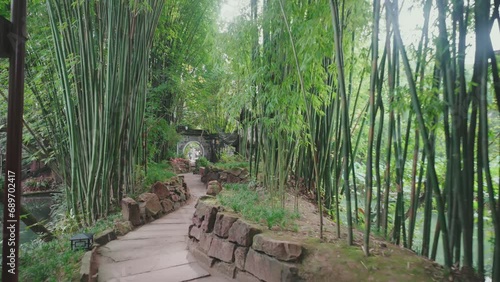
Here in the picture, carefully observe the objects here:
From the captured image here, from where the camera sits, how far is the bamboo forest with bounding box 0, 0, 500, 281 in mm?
1331

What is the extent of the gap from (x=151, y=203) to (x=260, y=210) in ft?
6.62

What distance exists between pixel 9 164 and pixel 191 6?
5.26 meters

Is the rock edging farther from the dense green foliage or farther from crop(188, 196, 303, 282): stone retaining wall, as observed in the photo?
the dense green foliage

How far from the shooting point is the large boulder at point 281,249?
169cm

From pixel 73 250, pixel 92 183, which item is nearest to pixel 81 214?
pixel 92 183

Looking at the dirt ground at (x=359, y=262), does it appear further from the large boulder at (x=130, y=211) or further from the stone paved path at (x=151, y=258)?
the large boulder at (x=130, y=211)

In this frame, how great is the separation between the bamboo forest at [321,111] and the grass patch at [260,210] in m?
0.19

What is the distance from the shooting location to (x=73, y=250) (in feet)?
7.55

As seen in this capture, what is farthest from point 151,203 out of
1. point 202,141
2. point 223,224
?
point 202,141

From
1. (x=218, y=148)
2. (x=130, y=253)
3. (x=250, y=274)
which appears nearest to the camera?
(x=250, y=274)

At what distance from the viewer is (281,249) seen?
172 centimetres

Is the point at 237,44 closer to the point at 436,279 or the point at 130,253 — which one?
the point at 130,253

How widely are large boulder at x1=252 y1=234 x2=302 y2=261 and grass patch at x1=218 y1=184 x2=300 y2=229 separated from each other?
0.30m

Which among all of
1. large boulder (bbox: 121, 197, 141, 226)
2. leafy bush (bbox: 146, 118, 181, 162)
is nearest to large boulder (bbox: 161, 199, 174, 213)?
large boulder (bbox: 121, 197, 141, 226)
